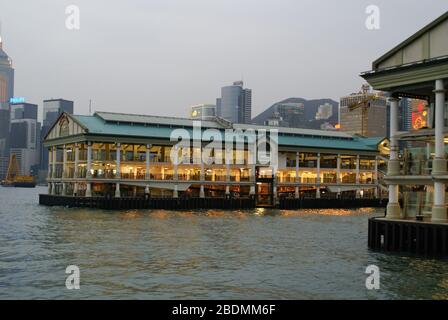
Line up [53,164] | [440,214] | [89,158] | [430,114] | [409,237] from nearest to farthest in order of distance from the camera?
[440,214] < [409,237] < [430,114] < [89,158] < [53,164]

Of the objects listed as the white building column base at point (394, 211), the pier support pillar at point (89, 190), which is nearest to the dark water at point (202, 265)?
the white building column base at point (394, 211)

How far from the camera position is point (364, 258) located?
44.1 metres

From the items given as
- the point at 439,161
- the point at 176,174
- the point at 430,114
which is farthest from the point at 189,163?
the point at 439,161

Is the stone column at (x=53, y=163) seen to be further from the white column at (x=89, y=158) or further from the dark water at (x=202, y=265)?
the dark water at (x=202, y=265)

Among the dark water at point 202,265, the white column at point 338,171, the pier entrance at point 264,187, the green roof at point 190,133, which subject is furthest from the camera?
the white column at point 338,171

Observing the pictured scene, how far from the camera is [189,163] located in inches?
4779

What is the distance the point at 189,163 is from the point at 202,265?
81.1 meters

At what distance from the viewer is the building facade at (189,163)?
112688 mm

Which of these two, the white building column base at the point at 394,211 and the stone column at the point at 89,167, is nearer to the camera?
the white building column base at the point at 394,211

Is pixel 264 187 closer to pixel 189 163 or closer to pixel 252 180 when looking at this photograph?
pixel 252 180

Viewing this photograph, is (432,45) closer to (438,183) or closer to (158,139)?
(438,183)

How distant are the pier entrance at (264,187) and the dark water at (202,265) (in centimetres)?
5978

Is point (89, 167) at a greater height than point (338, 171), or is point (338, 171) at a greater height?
point (338, 171)

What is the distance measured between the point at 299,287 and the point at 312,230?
1402 inches
